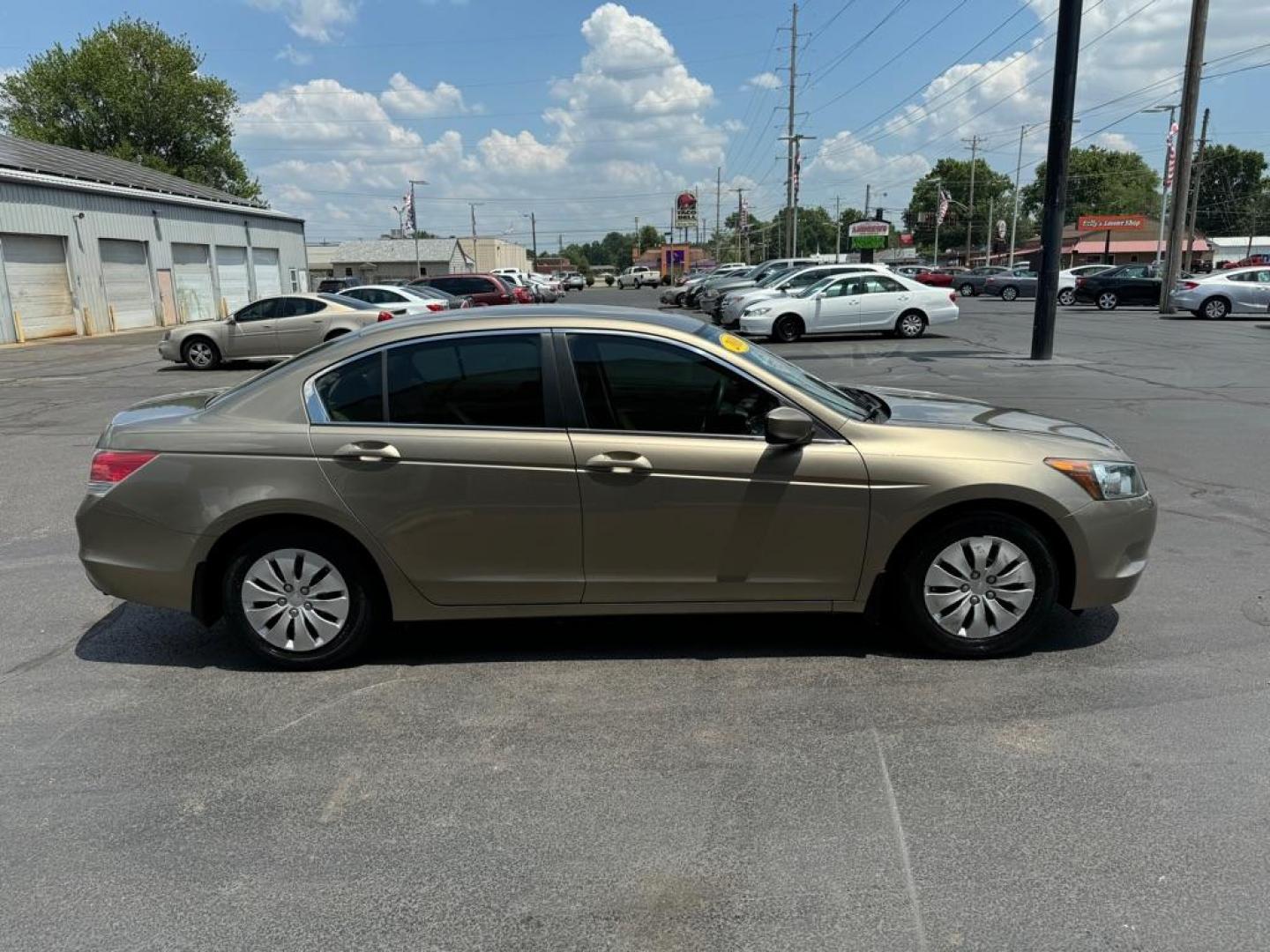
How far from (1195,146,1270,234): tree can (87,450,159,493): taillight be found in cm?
13709

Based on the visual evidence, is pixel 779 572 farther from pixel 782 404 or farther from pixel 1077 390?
pixel 1077 390

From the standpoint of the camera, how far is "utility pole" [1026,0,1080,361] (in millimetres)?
14236

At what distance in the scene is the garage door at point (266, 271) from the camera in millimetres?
42312

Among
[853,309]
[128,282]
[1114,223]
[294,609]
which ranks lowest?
[294,609]

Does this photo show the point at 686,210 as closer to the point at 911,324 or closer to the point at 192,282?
the point at 192,282

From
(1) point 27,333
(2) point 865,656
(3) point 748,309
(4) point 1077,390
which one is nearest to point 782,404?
(2) point 865,656

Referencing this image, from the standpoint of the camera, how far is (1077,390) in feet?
42.2

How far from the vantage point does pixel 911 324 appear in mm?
21359

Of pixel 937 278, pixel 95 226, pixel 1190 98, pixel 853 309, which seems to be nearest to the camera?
pixel 853 309

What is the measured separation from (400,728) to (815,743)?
1.65m

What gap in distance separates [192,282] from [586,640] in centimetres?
3775

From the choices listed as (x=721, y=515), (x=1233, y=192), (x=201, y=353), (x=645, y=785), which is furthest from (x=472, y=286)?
(x=1233, y=192)

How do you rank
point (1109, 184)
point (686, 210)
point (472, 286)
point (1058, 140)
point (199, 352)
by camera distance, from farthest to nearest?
1. point (1109, 184)
2. point (686, 210)
3. point (472, 286)
4. point (199, 352)
5. point (1058, 140)

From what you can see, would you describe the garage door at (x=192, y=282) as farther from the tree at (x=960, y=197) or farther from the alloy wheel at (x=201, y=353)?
the tree at (x=960, y=197)
